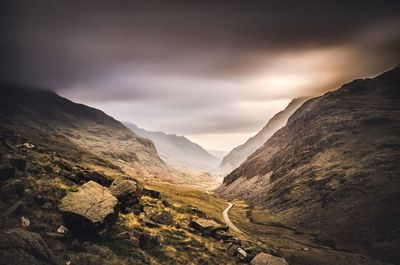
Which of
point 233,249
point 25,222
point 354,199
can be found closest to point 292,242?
point 354,199

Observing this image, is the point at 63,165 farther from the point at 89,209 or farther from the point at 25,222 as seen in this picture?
the point at 25,222

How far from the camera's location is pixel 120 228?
49.9m

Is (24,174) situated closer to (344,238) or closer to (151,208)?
(151,208)

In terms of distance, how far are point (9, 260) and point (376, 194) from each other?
Result: 475ft

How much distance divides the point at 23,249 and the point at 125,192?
78.1 ft

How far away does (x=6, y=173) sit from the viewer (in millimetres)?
49031

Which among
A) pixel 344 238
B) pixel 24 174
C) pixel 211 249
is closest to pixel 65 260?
pixel 24 174

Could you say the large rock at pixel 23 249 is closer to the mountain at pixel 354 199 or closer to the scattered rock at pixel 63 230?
the scattered rock at pixel 63 230

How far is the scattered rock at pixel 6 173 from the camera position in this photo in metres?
48.5

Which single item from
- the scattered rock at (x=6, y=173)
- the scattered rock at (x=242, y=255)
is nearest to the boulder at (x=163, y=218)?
the scattered rock at (x=242, y=255)

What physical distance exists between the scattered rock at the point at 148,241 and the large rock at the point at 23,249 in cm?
1418

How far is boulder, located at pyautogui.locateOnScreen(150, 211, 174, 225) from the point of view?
59312 mm

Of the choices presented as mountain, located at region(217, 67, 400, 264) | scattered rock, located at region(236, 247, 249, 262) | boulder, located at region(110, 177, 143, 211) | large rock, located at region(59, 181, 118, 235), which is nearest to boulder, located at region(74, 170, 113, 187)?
boulder, located at region(110, 177, 143, 211)

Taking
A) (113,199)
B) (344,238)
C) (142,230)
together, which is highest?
(113,199)
